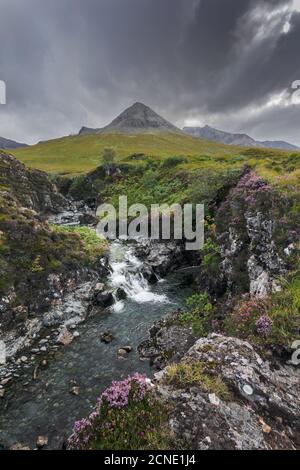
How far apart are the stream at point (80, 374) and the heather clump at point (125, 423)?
22.2ft

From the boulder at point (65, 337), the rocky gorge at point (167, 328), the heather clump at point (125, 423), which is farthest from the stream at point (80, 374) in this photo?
the heather clump at point (125, 423)

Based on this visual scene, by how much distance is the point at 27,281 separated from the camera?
A: 75.4 feet

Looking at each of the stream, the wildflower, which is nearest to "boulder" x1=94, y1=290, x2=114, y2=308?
the stream

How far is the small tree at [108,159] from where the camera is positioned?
85812 mm

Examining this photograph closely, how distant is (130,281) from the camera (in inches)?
1163

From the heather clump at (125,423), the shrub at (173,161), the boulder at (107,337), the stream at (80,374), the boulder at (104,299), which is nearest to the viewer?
the heather clump at (125,423)

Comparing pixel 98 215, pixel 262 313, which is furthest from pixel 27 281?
pixel 98 215

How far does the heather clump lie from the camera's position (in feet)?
22.5

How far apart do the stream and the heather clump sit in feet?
22.2

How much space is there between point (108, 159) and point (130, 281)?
210ft

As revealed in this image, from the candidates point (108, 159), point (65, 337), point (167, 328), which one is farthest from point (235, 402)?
point (108, 159)

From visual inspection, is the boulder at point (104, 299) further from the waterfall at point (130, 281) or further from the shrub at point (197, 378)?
the shrub at point (197, 378)

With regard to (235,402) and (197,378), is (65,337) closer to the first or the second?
(197,378)
